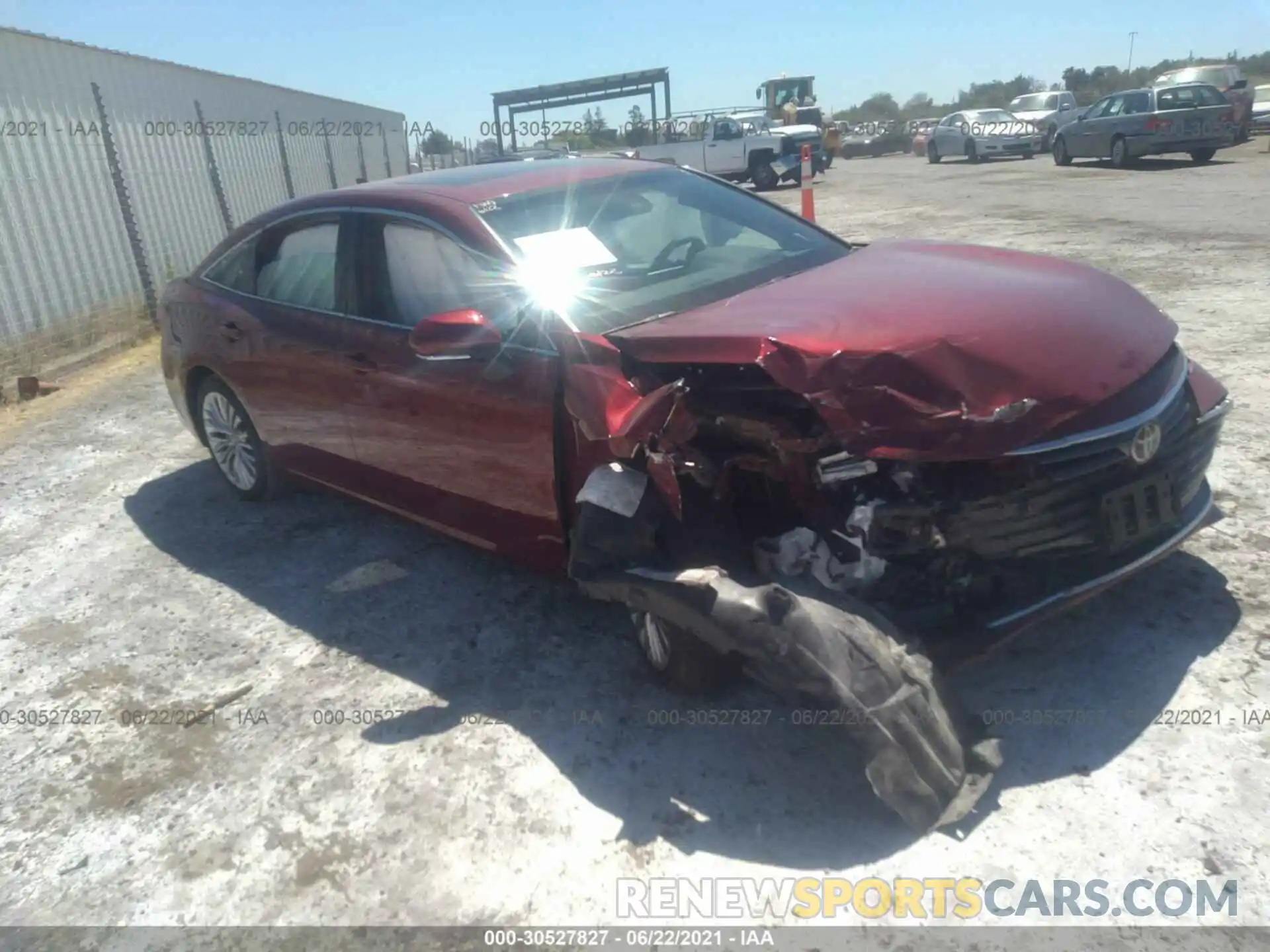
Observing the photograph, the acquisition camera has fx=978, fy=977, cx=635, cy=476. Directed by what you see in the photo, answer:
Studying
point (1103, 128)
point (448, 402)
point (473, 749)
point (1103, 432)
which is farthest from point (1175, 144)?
point (473, 749)

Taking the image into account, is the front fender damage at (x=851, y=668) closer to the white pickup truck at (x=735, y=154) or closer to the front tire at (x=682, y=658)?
the front tire at (x=682, y=658)

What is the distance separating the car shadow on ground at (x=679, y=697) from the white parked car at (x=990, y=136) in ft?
86.8

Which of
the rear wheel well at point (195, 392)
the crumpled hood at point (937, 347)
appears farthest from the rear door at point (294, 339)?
the crumpled hood at point (937, 347)

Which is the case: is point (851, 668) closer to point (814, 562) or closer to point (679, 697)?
point (814, 562)

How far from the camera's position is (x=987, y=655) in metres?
2.78

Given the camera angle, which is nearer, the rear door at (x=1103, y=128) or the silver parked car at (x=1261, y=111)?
the rear door at (x=1103, y=128)

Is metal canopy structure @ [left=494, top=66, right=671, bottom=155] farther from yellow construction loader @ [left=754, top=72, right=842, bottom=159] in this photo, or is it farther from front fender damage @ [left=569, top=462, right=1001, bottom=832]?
front fender damage @ [left=569, top=462, right=1001, bottom=832]

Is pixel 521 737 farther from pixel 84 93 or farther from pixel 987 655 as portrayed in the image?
pixel 84 93

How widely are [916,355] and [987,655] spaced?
877 millimetres

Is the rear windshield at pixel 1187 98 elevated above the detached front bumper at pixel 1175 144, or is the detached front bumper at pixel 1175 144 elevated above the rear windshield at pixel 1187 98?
the rear windshield at pixel 1187 98

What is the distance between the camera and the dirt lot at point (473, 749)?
8.49ft

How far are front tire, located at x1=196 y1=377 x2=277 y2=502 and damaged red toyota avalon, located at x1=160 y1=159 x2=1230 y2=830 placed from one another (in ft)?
4.06

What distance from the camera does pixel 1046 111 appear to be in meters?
29.4

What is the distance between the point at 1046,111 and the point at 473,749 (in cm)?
3154
